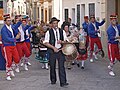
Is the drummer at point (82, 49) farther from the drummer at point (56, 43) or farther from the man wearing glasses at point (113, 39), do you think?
the drummer at point (56, 43)

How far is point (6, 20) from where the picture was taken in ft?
42.6

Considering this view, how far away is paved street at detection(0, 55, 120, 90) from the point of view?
11539mm

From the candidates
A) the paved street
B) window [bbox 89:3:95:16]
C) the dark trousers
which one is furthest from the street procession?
window [bbox 89:3:95:16]

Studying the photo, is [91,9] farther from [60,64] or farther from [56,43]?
[60,64]

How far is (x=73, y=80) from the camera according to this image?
1283cm

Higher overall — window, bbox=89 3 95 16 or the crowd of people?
window, bbox=89 3 95 16

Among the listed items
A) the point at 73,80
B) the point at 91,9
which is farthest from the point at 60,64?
the point at 91,9

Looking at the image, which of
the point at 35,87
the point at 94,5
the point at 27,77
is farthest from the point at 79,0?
the point at 35,87

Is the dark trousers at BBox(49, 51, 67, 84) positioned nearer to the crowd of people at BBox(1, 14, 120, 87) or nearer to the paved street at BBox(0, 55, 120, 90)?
the crowd of people at BBox(1, 14, 120, 87)

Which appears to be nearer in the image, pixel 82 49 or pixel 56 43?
pixel 56 43

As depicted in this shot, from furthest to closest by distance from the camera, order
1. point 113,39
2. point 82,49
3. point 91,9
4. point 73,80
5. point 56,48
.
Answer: point 91,9 < point 82,49 < point 113,39 < point 73,80 < point 56,48

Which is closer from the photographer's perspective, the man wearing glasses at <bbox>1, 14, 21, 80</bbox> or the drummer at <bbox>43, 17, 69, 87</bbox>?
the drummer at <bbox>43, 17, 69, 87</bbox>

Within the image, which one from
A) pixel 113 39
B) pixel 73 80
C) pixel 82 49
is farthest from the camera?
pixel 82 49

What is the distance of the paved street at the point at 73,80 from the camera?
11.5 metres
